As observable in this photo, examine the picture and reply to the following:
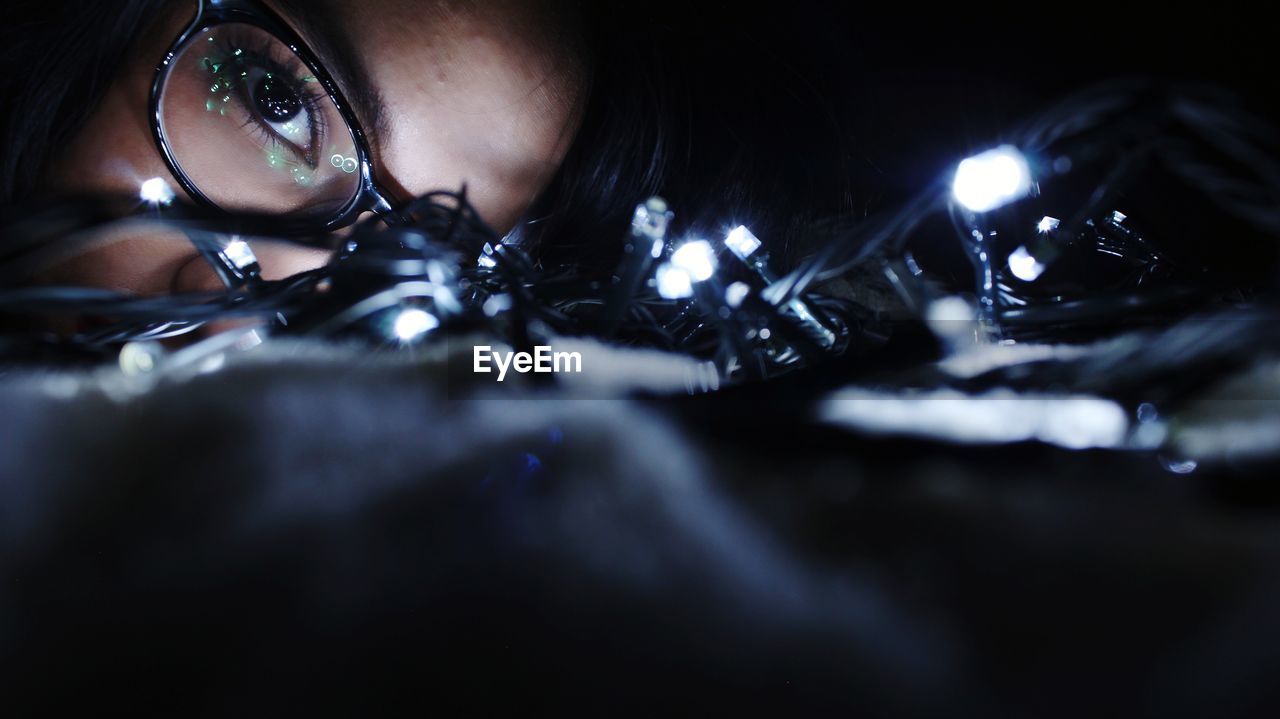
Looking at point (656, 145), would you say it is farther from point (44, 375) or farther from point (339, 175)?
point (44, 375)

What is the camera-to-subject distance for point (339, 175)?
0.59m

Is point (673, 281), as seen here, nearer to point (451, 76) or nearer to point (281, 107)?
point (451, 76)

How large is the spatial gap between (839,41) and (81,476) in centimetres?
82

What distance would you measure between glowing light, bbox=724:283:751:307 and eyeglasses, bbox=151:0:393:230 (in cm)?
42

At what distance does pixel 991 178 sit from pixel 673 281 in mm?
154

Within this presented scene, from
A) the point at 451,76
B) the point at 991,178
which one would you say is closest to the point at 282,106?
the point at 451,76

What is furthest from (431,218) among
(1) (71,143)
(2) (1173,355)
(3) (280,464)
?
(1) (71,143)

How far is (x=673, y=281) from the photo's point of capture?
0.32m

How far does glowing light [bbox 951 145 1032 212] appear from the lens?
0.25 meters

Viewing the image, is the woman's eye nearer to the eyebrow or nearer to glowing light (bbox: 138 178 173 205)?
the eyebrow

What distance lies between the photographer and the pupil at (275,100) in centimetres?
58

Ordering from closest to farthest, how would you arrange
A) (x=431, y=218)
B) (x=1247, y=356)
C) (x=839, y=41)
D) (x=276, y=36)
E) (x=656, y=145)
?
1. (x=1247, y=356)
2. (x=431, y=218)
3. (x=276, y=36)
4. (x=839, y=41)
5. (x=656, y=145)

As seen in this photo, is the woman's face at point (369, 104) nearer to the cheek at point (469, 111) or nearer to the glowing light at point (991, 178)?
the cheek at point (469, 111)

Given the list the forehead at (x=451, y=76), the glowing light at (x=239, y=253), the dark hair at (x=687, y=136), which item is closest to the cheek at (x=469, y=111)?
the forehead at (x=451, y=76)
